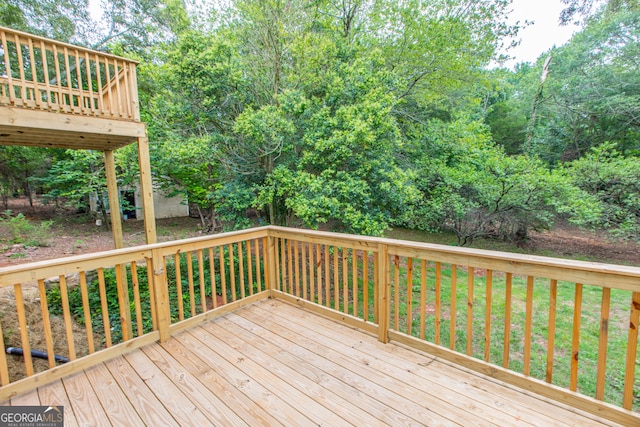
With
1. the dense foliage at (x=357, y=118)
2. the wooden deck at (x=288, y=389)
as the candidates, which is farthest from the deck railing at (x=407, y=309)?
the dense foliage at (x=357, y=118)

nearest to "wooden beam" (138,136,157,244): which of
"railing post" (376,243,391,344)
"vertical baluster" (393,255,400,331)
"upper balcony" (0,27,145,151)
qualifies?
"upper balcony" (0,27,145,151)

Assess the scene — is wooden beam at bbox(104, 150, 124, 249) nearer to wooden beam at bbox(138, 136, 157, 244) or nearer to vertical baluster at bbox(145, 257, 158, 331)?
wooden beam at bbox(138, 136, 157, 244)

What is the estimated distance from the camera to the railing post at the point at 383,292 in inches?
101

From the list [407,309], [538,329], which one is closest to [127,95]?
[407,309]

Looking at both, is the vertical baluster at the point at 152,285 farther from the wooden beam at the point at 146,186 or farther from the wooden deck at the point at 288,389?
the wooden beam at the point at 146,186

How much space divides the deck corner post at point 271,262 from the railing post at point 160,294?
1.24 m

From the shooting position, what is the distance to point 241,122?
15.4 ft

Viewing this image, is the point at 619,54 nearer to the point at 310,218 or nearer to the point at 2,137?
the point at 310,218

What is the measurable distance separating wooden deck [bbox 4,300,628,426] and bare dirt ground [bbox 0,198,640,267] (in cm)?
678

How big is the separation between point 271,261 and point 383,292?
1599 millimetres

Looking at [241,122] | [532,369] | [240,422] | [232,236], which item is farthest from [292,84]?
[532,369]

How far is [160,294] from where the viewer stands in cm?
269

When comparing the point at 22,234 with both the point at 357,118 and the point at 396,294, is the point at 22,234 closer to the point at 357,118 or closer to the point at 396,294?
the point at 357,118

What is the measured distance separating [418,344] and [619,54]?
12916 mm
